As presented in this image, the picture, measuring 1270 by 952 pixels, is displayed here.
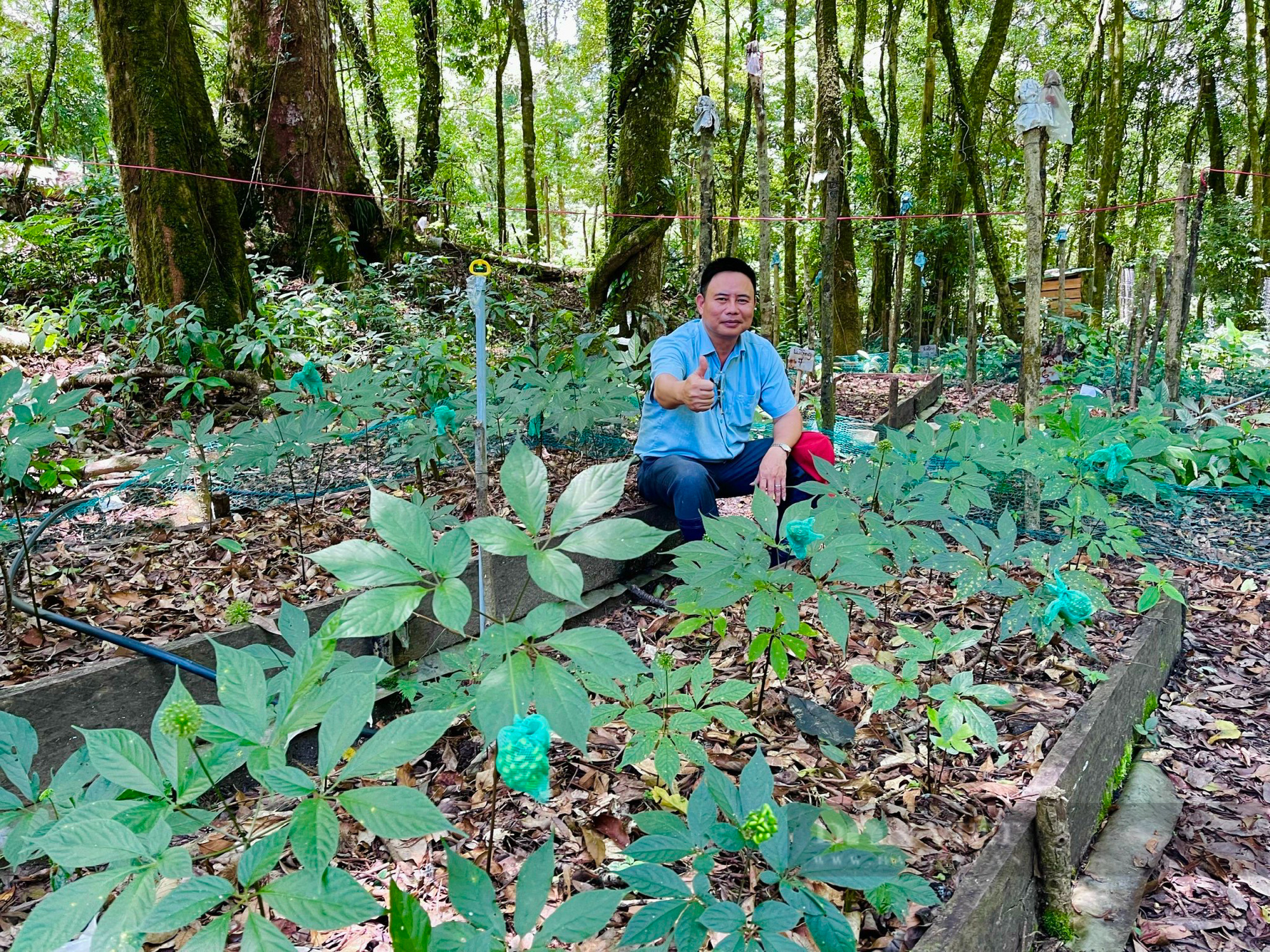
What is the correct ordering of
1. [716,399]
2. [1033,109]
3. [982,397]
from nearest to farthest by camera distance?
1. [716,399]
2. [1033,109]
3. [982,397]

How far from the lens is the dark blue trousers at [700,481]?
9.25ft

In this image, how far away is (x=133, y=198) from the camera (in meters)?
4.51

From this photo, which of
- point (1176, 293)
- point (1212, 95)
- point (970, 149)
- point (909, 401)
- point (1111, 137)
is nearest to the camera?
point (1176, 293)

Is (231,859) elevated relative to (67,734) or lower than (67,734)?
lower

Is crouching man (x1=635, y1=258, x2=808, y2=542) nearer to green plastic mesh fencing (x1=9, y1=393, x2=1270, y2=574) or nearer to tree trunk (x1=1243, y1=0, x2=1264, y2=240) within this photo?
green plastic mesh fencing (x1=9, y1=393, x2=1270, y2=574)

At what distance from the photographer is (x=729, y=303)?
3174 mm

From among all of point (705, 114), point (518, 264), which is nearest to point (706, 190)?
point (705, 114)

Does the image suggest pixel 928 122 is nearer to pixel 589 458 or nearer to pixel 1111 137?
pixel 1111 137

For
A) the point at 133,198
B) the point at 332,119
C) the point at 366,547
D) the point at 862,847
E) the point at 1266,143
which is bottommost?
the point at 862,847

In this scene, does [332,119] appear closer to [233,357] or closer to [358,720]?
[233,357]

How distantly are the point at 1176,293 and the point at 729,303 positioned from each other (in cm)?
364

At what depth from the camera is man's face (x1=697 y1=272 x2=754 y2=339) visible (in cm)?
317

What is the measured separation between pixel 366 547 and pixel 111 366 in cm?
436

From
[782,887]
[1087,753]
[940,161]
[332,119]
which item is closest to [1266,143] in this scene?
[940,161]
